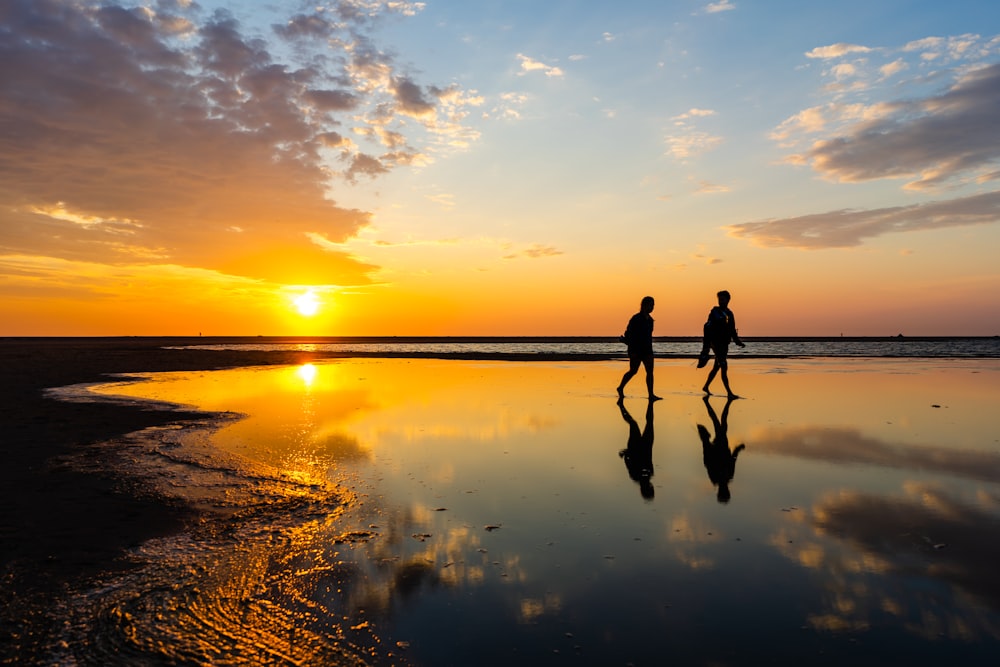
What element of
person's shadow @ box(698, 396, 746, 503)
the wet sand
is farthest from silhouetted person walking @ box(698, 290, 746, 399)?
the wet sand

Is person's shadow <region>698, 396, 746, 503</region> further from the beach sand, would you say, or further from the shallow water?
the beach sand

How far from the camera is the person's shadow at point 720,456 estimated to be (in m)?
7.23

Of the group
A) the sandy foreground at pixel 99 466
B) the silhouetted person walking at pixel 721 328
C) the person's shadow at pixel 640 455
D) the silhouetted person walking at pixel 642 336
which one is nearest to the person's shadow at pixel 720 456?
the sandy foreground at pixel 99 466

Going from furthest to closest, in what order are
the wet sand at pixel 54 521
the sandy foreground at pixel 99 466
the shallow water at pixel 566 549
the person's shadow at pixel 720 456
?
the person's shadow at pixel 720 456, the sandy foreground at pixel 99 466, the wet sand at pixel 54 521, the shallow water at pixel 566 549

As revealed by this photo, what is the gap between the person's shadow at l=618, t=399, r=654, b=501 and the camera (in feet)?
23.7

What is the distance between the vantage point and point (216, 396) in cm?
1778

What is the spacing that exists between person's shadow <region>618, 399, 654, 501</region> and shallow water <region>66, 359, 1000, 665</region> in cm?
6

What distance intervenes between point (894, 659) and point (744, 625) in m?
0.78

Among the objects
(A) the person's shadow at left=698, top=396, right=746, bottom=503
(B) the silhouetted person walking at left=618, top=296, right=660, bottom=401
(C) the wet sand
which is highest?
(B) the silhouetted person walking at left=618, top=296, right=660, bottom=401

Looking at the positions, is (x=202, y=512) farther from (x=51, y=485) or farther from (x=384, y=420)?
(x=384, y=420)

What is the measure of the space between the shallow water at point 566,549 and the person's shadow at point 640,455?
0.06 metres

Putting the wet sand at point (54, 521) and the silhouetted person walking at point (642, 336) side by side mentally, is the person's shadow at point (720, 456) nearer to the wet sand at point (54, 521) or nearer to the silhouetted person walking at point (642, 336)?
the silhouetted person walking at point (642, 336)

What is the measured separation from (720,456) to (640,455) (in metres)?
1.19

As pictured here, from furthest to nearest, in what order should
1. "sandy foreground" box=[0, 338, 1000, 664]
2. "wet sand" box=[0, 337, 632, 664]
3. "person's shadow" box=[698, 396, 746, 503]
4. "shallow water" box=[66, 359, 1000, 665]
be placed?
"person's shadow" box=[698, 396, 746, 503]
"sandy foreground" box=[0, 338, 1000, 664]
"wet sand" box=[0, 337, 632, 664]
"shallow water" box=[66, 359, 1000, 665]
